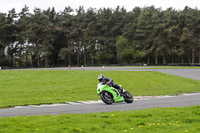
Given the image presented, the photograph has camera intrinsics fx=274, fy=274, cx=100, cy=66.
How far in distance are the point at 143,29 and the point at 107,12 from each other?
13438mm

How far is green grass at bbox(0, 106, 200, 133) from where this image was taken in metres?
7.04

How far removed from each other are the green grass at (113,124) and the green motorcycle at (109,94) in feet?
14.3

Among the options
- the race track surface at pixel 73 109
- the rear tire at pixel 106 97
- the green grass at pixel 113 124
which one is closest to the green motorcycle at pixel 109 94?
the rear tire at pixel 106 97

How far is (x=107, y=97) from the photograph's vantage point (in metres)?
13.8

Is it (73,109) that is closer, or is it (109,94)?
(73,109)

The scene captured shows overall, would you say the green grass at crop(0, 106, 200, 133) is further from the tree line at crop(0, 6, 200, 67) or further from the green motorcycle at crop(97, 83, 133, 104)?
the tree line at crop(0, 6, 200, 67)

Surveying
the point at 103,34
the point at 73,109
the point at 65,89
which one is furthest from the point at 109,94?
the point at 103,34

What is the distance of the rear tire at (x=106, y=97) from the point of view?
1373 cm

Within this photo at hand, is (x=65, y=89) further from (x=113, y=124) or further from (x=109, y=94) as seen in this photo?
(x=113, y=124)

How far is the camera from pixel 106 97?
13.8 m

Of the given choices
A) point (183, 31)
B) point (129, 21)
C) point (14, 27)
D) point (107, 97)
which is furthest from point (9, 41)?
point (107, 97)

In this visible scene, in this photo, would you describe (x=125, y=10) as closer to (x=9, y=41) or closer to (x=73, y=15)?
(x=73, y=15)

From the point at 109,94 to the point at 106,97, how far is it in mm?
247

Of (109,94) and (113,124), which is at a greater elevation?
(109,94)
